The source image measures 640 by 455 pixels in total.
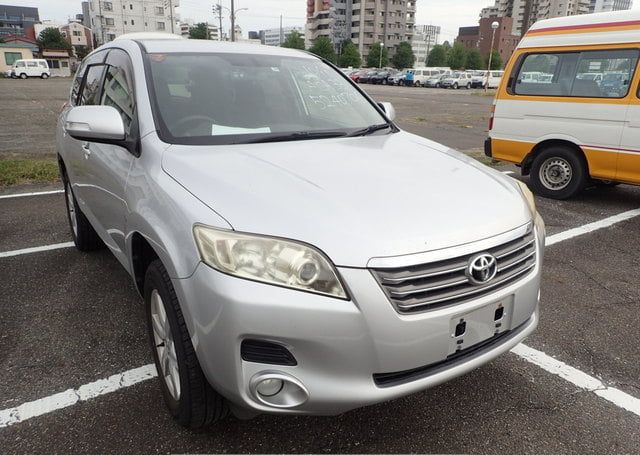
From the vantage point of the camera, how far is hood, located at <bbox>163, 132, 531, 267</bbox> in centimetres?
176

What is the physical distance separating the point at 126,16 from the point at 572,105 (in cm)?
10474

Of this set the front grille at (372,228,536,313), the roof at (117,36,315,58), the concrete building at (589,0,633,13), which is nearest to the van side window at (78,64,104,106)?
the roof at (117,36,315,58)

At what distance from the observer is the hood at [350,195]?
1762 mm

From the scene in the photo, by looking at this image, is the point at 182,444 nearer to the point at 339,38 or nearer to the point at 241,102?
the point at 241,102

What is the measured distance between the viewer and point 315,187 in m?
2.02

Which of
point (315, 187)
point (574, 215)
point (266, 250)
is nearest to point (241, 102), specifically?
point (315, 187)

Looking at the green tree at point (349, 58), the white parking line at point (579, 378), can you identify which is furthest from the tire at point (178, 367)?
the green tree at point (349, 58)

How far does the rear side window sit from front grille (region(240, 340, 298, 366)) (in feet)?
18.5

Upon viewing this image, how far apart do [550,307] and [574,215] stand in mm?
2792

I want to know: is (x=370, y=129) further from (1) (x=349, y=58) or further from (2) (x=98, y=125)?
(1) (x=349, y=58)

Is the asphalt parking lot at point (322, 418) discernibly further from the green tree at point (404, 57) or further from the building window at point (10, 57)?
the green tree at point (404, 57)

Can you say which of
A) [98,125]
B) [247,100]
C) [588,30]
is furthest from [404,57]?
[98,125]

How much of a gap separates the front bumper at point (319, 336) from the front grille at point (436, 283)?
3cm

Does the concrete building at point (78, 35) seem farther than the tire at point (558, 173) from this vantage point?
Yes
